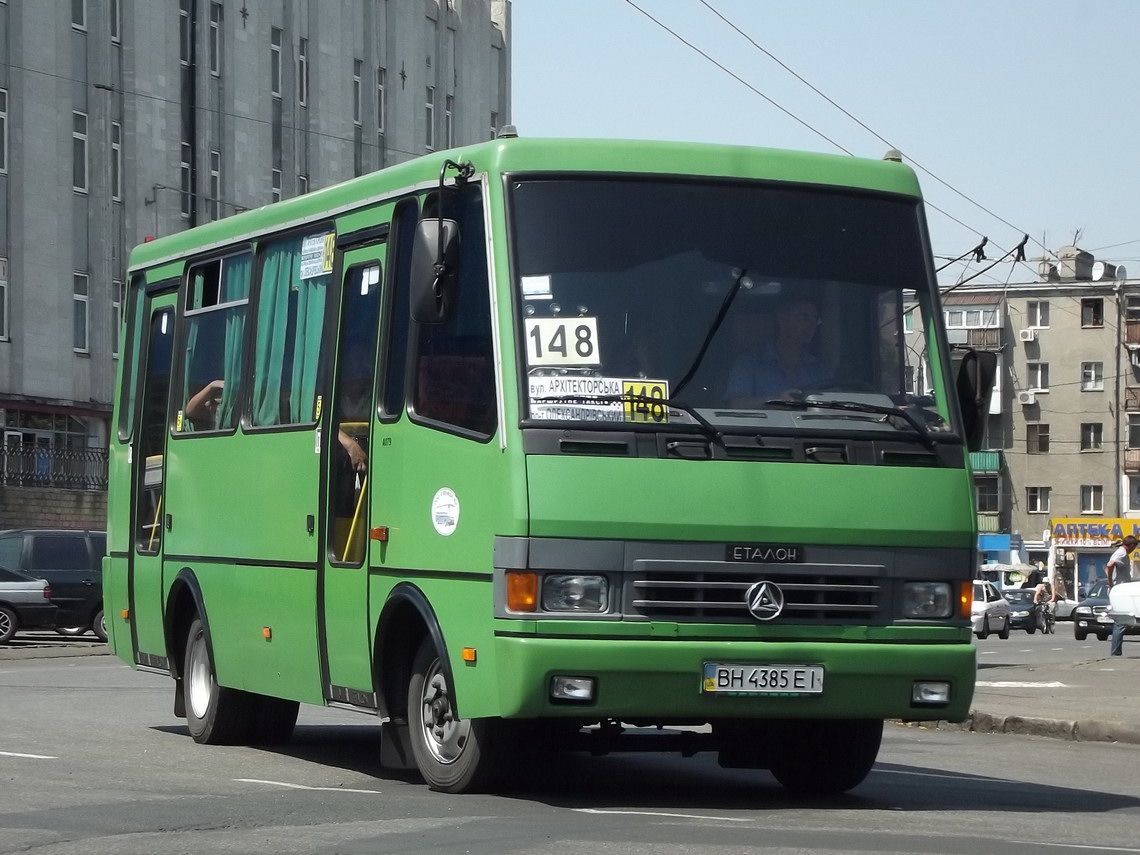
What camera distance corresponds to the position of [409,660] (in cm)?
1056

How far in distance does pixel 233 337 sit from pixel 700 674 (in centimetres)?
484

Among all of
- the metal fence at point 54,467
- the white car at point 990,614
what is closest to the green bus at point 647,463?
the metal fence at point 54,467

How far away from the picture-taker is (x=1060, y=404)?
10362 centimetres

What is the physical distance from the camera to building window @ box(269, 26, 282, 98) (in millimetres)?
54156

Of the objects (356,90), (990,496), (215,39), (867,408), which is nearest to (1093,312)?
(990,496)

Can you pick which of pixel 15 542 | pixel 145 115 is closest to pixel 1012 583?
pixel 145 115

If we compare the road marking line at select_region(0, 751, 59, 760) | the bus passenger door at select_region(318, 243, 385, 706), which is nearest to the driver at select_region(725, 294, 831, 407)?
the bus passenger door at select_region(318, 243, 385, 706)

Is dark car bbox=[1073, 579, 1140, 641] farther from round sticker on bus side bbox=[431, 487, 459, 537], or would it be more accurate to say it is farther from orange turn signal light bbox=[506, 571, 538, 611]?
orange turn signal light bbox=[506, 571, 538, 611]

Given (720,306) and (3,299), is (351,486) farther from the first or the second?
(3,299)

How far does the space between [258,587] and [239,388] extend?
1313mm

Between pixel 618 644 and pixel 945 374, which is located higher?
pixel 945 374

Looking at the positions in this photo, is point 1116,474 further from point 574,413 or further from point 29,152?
point 574,413

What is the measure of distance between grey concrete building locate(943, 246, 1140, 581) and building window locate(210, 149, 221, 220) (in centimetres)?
5573

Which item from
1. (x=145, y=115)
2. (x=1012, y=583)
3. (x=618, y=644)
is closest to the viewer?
(x=618, y=644)
